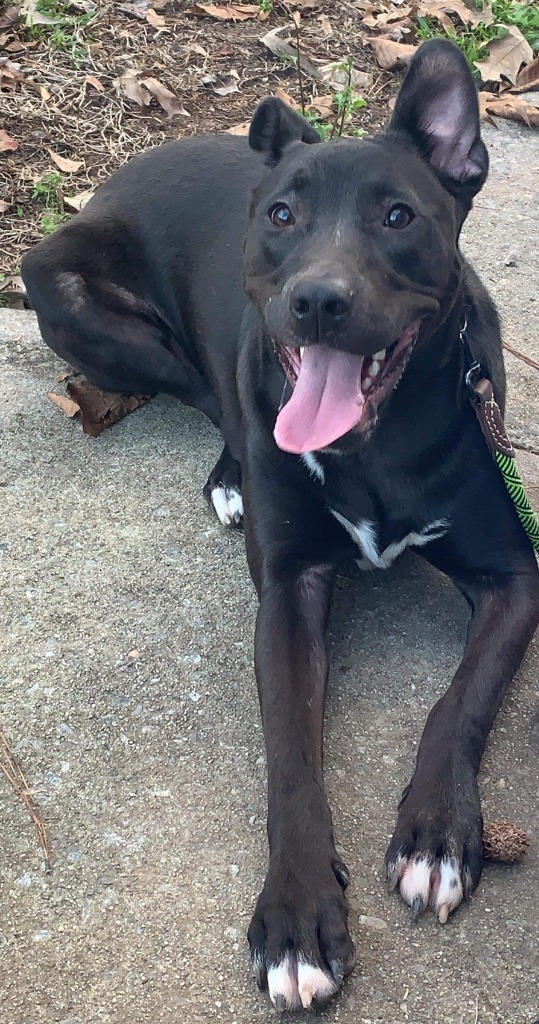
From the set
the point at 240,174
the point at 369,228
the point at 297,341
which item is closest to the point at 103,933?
the point at 297,341

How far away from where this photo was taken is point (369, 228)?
2449mm

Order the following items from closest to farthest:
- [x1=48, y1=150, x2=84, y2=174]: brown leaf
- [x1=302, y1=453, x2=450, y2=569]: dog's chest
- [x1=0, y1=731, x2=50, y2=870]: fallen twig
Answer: [x1=0, y1=731, x2=50, y2=870]: fallen twig < [x1=302, y1=453, x2=450, y2=569]: dog's chest < [x1=48, y1=150, x2=84, y2=174]: brown leaf

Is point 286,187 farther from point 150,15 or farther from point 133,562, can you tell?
point 150,15

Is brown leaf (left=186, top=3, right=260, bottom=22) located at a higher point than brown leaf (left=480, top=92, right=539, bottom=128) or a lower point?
higher

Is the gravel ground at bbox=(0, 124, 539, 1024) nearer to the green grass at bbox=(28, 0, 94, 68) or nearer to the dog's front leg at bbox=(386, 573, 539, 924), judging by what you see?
the dog's front leg at bbox=(386, 573, 539, 924)

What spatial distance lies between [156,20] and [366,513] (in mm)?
4431

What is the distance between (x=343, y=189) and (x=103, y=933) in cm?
167

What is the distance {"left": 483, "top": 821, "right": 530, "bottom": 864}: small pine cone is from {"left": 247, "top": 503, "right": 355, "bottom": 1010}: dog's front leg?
302mm

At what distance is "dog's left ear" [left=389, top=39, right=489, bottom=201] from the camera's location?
8.53ft

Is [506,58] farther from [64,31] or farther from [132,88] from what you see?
[64,31]

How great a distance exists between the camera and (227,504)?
10.7 feet

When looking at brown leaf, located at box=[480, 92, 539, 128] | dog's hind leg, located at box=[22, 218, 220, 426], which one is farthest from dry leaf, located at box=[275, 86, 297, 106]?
dog's hind leg, located at box=[22, 218, 220, 426]

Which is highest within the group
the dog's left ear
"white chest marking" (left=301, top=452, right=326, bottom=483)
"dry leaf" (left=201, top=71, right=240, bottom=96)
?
the dog's left ear

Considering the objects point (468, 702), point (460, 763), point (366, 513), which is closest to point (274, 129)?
point (366, 513)
